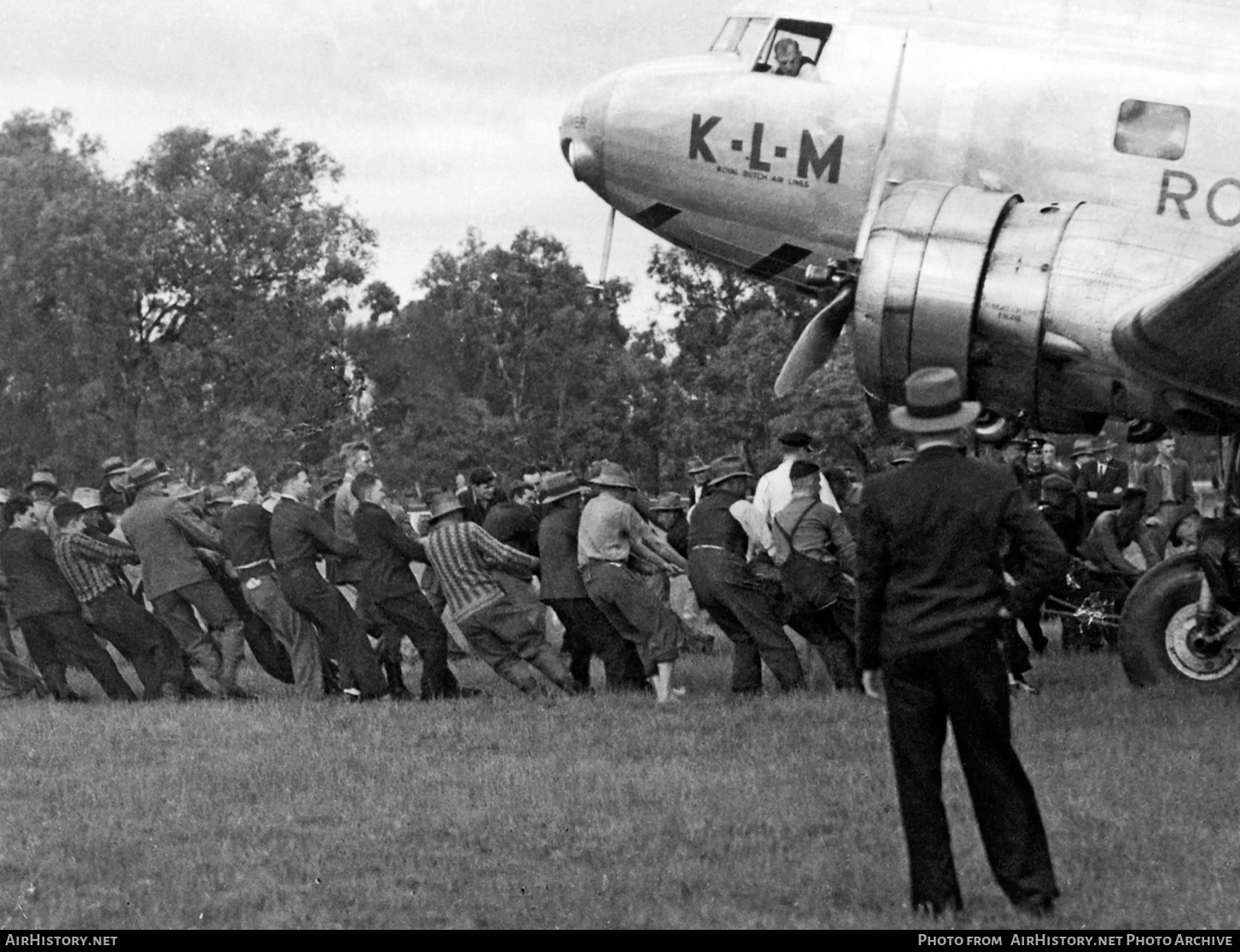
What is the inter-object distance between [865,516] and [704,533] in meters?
6.73

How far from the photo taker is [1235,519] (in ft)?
39.8

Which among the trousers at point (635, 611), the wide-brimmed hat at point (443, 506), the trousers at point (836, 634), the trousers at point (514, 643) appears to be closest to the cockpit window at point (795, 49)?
the trousers at point (836, 634)

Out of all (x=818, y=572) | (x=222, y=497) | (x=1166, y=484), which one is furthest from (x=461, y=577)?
(x=1166, y=484)

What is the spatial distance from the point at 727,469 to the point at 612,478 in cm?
95

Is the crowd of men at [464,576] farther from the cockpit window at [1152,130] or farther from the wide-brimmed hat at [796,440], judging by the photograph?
the cockpit window at [1152,130]

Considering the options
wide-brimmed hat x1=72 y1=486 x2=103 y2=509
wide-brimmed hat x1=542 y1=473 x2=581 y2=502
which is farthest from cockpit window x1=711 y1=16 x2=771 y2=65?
wide-brimmed hat x1=72 y1=486 x2=103 y2=509

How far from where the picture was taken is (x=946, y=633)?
6.91 meters

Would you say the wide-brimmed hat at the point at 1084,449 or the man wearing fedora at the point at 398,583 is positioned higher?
the wide-brimmed hat at the point at 1084,449

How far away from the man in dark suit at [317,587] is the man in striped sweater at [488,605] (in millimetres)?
892

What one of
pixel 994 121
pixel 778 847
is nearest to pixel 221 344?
pixel 994 121

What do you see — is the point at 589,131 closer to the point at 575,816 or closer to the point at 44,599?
the point at 575,816

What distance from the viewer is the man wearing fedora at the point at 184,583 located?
595 inches

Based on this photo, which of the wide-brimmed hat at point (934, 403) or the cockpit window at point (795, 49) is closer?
the wide-brimmed hat at point (934, 403)

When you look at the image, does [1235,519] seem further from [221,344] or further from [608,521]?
[221,344]
